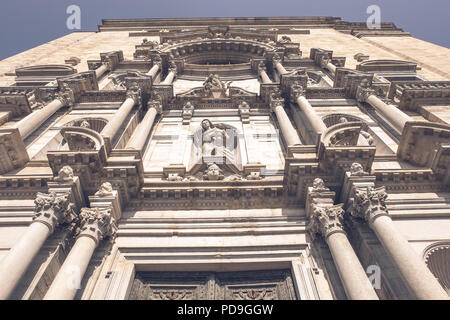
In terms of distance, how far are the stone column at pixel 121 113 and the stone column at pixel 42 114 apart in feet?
10.6

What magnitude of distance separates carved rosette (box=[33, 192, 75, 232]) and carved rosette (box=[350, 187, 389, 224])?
24.6 ft

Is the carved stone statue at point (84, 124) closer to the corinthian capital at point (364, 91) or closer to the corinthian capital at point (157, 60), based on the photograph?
the corinthian capital at point (157, 60)

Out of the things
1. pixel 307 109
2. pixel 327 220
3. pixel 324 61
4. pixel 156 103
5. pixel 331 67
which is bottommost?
pixel 327 220

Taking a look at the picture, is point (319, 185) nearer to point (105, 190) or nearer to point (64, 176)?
point (105, 190)

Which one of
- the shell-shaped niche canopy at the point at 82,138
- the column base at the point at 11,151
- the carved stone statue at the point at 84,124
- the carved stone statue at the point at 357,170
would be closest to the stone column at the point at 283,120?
the carved stone statue at the point at 357,170

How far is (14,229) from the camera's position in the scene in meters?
9.48

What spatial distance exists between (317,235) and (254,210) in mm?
2060

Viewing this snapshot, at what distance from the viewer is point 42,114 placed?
14883mm

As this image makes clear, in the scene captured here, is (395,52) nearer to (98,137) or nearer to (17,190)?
(98,137)

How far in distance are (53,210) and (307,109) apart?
33.7 feet

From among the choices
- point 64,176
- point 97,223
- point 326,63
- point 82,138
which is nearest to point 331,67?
point 326,63

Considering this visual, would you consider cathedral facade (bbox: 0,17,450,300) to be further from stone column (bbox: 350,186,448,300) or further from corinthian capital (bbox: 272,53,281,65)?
corinthian capital (bbox: 272,53,281,65)

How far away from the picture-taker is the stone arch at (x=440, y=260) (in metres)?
8.50
